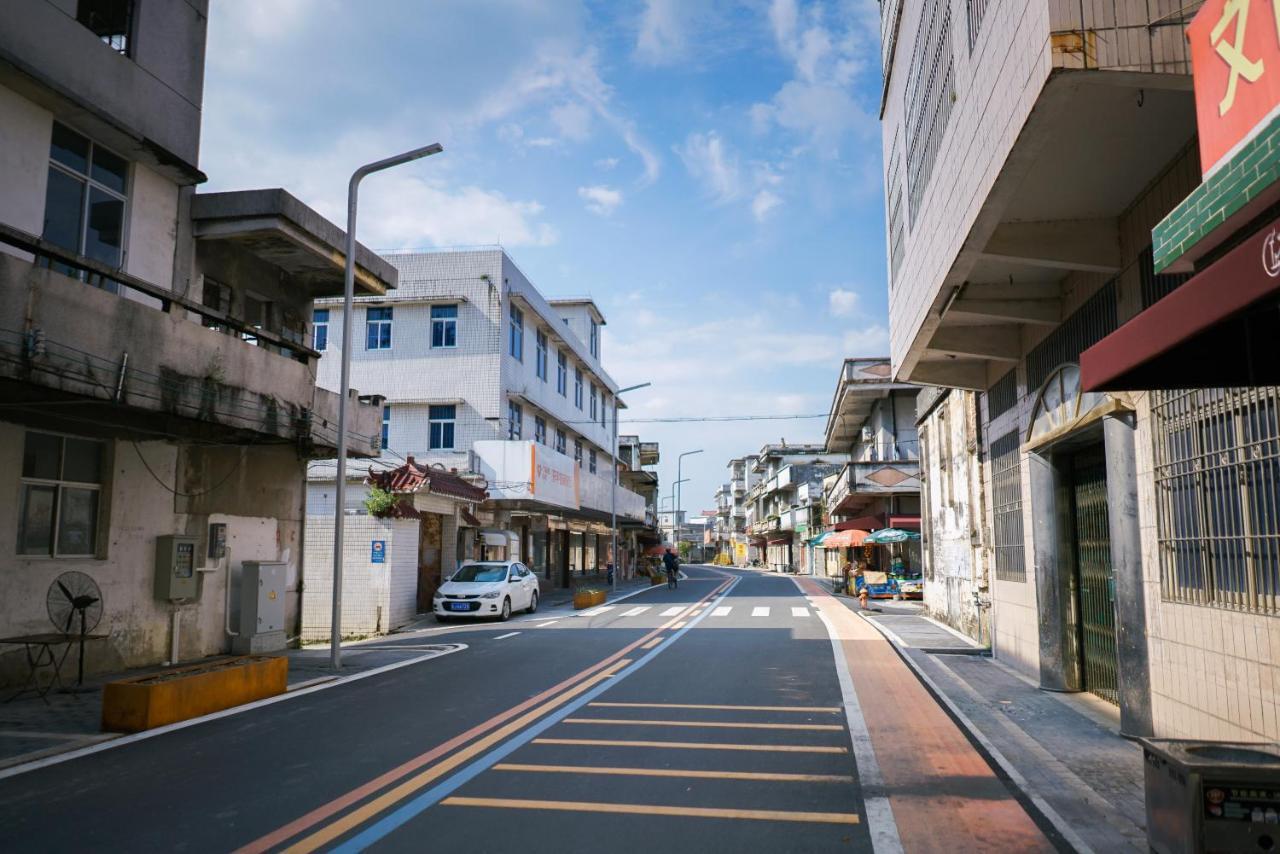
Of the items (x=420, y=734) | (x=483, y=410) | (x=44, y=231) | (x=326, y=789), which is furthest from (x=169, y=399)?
(x=483, y=410)

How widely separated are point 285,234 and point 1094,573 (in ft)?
42.0

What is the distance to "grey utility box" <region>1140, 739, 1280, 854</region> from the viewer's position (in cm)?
396

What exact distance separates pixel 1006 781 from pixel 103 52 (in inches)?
546

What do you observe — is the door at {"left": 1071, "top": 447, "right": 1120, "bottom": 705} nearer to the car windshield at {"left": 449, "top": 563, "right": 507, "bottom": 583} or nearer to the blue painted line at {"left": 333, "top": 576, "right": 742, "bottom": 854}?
the blue painted line at {"left": 333, "top": 576, "right": 742, "bottom": 854}

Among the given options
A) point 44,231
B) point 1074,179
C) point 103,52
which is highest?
point 103,52

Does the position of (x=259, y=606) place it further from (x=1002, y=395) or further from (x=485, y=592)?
(x=1002, y=395)

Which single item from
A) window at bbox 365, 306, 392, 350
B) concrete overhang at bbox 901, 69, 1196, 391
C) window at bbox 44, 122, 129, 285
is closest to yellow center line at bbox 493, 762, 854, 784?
concrete overhang at bbox 901, 69, 1196, 391

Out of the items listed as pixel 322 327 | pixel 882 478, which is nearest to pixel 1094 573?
pixel 882 478

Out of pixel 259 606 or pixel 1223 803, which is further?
pixel 259 606

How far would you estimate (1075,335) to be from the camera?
10.1m

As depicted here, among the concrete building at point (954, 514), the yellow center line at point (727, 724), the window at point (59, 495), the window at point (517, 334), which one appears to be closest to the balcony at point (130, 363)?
the window at point (59, 495)

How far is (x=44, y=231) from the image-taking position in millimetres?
11555

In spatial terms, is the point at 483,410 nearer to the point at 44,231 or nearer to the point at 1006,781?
the point at 44,231

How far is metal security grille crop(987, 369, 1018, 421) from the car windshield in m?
13.9
